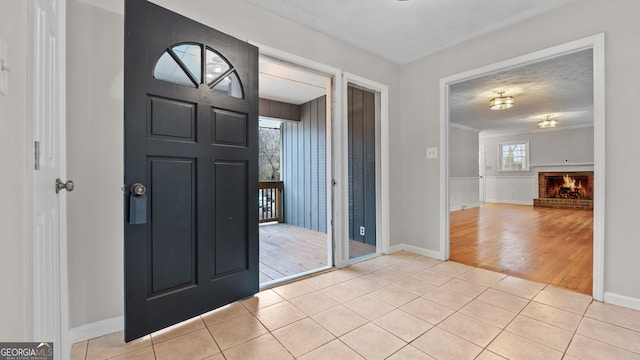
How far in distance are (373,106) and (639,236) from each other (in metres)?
2.66

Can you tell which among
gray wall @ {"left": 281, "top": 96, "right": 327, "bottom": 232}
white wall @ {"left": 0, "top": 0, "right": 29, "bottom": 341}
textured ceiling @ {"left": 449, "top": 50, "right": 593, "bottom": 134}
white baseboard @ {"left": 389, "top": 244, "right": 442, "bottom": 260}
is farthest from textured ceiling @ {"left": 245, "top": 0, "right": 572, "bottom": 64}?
white baseboard @ {"left": 389, "top": 244, "right": 442, "bottom": 260}

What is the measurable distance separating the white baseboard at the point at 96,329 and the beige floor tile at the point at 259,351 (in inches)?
30.9

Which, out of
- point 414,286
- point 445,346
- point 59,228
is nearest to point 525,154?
point 414,286

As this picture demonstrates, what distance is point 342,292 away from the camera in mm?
2275

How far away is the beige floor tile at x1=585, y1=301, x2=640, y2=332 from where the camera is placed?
69.5 inches

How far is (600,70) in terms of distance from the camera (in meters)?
2.08

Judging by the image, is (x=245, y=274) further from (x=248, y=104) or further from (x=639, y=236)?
(x=639, y=236)

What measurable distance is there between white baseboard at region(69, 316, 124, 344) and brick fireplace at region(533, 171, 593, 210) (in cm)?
1045

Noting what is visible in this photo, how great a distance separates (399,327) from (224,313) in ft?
3.98

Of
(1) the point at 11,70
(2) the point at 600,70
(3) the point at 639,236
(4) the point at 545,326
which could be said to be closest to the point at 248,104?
(1) the point at 11,70

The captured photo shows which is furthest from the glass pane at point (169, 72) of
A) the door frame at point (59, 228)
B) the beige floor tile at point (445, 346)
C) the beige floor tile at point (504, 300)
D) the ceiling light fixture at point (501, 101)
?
the ceiling light fixture at point (501, 101)

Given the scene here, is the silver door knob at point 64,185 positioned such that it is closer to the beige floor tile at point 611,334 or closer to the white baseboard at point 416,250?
the beige floor tile at point 611,334

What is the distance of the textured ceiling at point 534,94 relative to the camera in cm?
364

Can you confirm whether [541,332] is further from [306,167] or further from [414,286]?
[306,167]
